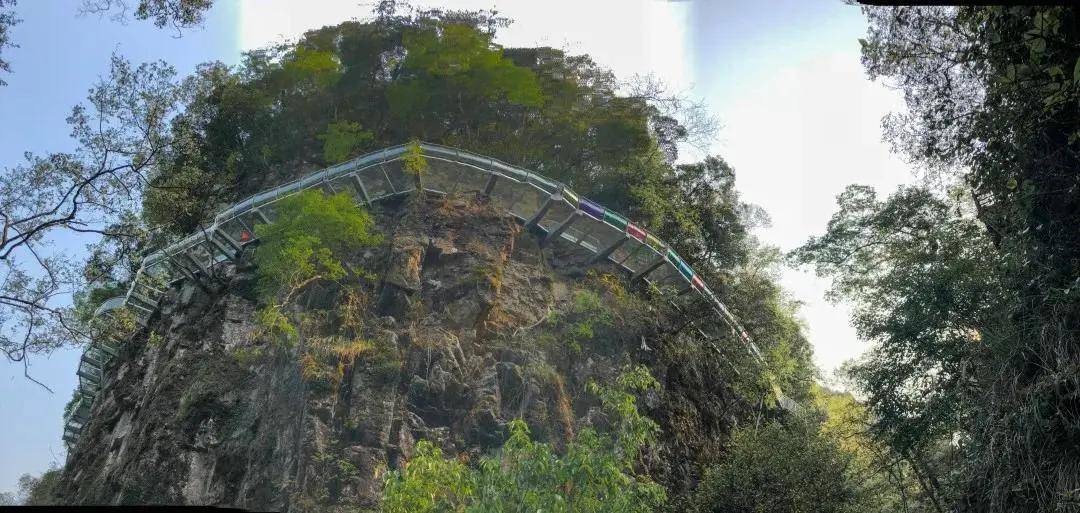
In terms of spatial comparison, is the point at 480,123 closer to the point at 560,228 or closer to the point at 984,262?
the point at 560,228

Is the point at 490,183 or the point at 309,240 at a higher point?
the point at 490,183

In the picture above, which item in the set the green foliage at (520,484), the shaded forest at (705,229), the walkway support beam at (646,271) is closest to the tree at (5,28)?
the shaded forest at (705,229)

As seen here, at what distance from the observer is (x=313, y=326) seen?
16.3 metres

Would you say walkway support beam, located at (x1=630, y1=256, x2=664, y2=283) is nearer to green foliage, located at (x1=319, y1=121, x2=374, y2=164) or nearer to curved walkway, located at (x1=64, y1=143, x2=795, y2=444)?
curved walkway, located at (x1=64, y1=143, x2=795, y2=444)

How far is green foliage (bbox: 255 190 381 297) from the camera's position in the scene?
16.9m

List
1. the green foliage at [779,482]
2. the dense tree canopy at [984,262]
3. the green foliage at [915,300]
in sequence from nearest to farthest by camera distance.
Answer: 1. the dense tree canopy at [984,262]
2. the green foliage at [915,300]
3. the green foliage at [779,482]

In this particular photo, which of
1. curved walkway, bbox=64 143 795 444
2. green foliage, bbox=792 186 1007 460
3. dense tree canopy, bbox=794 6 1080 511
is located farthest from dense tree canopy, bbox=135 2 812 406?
dense tree canopy, bbox=794 6 1080 511

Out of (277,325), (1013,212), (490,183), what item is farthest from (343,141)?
(1013,212)

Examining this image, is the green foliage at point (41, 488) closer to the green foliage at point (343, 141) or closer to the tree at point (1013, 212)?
the green foliage at point (343, 141)

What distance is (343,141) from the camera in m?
22.3

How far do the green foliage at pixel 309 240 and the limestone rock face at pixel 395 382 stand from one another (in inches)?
27.6

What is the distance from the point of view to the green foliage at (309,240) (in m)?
16.9

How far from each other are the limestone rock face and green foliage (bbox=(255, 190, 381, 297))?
70cm

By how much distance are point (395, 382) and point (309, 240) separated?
417 centimetres
